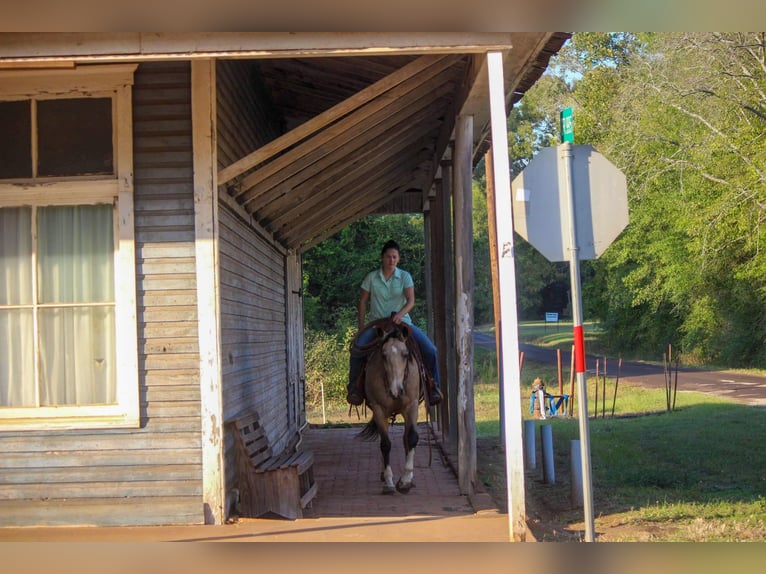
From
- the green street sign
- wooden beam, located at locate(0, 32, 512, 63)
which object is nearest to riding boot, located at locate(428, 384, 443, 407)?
the green street sign

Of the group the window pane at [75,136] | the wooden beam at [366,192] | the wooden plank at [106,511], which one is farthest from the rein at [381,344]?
the window pane at [75,136]

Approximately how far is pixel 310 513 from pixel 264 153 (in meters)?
3.39

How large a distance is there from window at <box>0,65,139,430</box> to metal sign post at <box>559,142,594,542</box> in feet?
12.2

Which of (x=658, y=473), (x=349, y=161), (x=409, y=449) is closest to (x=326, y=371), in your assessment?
(x=658, y=473)

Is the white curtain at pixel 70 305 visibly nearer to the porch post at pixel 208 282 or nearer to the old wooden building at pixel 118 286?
the old wooden building at pixel 118 286

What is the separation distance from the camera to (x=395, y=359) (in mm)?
8969

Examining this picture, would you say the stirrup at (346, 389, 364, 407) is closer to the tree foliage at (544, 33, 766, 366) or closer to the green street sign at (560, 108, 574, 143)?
the green street sign at (560, 108, 574, 143)

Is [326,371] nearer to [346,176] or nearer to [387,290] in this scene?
[346,176]

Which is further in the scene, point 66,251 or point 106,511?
point 66,251

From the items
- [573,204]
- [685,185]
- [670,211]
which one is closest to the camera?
[573,204]

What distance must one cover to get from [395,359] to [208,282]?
7.60 feet

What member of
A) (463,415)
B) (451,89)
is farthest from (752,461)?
(451,89)

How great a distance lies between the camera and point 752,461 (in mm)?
13719
